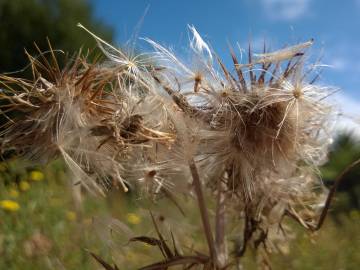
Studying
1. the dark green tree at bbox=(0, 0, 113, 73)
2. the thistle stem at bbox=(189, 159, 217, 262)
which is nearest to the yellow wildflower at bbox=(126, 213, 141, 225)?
the thistle stem at bbox=(189, 159, 217, 262)

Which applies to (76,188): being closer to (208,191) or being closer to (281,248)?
(208,191)

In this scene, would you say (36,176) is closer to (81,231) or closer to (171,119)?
(81,231)

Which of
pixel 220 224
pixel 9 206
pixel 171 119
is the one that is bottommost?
pixel 9 206

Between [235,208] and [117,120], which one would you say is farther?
[235,208]

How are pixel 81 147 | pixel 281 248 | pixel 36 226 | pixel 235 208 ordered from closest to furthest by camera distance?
pixel 81 147 < pixel 235 208 < pixel 281 248 < pixel 36 226

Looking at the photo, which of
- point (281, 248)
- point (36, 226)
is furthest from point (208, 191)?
point (36, 226)

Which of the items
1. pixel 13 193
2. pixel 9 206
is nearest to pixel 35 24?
pixel 13 193

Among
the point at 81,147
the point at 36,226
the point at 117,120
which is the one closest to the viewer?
the point at 117,120
